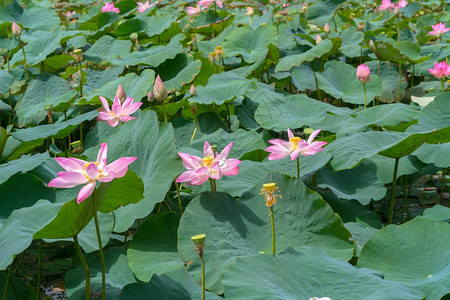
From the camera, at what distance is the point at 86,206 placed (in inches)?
39.0

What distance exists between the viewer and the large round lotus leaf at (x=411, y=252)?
1.05 meters

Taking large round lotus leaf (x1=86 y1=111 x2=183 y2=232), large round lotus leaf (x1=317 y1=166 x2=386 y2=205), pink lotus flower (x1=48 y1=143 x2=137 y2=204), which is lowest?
large round lotus leaf (x1=317 y1=166 x2=386 y2=205)

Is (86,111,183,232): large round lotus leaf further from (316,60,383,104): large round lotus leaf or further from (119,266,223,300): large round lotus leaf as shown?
(316,60,383,104): large round lotus leaf

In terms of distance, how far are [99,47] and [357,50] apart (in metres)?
Answer: 1.37

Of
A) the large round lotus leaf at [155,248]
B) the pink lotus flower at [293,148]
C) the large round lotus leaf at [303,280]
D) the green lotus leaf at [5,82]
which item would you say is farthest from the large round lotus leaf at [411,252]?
the green lotus leaf at [5,82]

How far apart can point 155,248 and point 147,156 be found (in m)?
0.24

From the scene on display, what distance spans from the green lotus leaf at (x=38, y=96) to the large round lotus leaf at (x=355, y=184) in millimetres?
1152

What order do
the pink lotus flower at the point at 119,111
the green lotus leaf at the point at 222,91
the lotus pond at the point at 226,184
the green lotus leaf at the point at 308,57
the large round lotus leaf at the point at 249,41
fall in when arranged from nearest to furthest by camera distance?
the lotus pond at the point at 226,184 < the pink lotus flower at the point at 119,111 < the green lotus leaf at the point at 222,91 < the green lotus leaf at the point at 308,57 < the large round lotus leaf at the point at 249,41

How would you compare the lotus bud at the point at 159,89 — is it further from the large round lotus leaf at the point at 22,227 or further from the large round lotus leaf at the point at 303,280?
the large round lotus leaf at the point at 303,280

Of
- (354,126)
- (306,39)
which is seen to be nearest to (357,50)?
(306,39)

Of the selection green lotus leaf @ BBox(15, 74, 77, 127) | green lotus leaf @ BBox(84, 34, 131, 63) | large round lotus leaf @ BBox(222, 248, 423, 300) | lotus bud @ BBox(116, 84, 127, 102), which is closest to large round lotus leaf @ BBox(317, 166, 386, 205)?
large round lotus leaf @ BBox(222, 248, 423, 300)

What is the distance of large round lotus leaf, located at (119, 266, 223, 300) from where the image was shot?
3.47 feet

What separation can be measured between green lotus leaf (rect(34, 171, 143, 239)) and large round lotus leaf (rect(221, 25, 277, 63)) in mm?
1471

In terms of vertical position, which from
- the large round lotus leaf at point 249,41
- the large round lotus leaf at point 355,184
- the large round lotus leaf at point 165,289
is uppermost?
the large round lotus leaf at point 165,289
